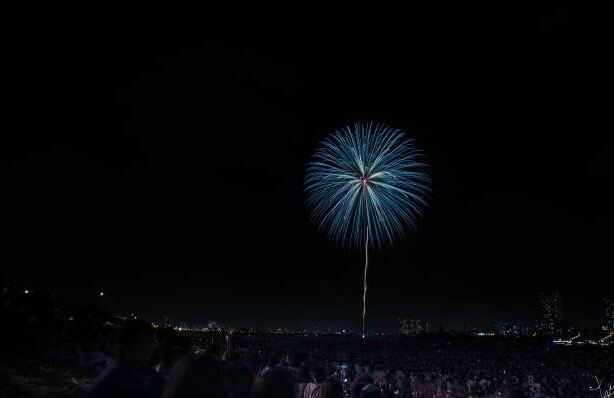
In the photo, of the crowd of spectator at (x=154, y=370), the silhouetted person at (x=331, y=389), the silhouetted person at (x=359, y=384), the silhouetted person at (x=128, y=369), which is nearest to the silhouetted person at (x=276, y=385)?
the crowd of spectator at (x=154, y=370)

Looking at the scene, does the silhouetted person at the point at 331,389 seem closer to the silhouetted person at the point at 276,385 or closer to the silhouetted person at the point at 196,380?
the silhouetted person at the point at 276,385

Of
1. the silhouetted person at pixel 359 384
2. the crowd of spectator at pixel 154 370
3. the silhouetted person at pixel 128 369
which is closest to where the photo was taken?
the crowd of spectator at pixel 154 370

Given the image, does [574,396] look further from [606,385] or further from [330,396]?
[330,396]

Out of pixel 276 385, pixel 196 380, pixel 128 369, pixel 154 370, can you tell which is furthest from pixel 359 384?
pixel 196 380

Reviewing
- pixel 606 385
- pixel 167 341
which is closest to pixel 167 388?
pixel 167 341

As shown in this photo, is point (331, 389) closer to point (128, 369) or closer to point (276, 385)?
point (276, 385)

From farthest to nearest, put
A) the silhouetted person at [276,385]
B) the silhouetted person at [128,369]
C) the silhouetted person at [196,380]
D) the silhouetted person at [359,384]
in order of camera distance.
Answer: the silhouetted person at [359,384] < the silhouetted person at [276,385] < the silhouetted person at [128,369] < the silhouetted person at [196,380]

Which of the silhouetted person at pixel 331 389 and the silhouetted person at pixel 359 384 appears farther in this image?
the silhouetted person at pixel 359 384
